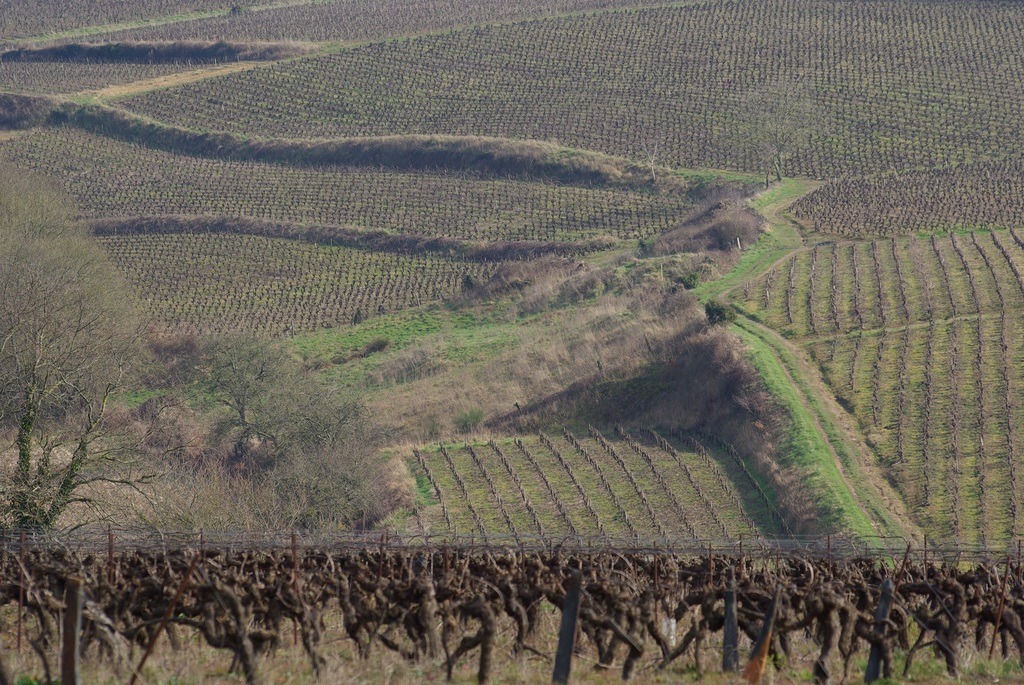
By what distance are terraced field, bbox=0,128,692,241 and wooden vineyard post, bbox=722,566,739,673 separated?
57.0 metres

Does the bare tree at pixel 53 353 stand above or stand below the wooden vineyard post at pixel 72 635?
above

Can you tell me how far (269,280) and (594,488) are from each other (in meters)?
34.9

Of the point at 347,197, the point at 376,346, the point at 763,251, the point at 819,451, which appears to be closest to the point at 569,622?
the point at 819,451

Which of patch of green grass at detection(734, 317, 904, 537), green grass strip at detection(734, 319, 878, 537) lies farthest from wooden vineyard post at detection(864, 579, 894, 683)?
patch of green grass at detection(734, 317, 904, 537)

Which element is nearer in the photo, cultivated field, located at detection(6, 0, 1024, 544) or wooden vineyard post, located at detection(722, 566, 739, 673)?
wooden vineyard post, located at detection(722, 566, 739, 673)

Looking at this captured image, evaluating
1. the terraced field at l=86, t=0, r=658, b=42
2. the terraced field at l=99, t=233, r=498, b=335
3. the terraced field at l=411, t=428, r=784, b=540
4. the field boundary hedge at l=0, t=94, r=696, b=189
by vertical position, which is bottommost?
the terraced field at l=411, t=428, r=784, b=540

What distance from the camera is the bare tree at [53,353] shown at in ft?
92.7

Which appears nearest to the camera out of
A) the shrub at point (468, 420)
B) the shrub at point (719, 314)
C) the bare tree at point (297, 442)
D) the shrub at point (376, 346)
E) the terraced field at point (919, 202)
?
the bare tree at point (297, 442)

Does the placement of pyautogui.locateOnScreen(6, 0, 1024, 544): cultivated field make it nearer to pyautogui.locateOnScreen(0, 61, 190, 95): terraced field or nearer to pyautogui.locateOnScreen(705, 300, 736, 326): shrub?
pyautogui.locateOnScreen(0, 61, 190, 95): terraced field

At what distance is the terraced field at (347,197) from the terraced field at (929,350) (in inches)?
725

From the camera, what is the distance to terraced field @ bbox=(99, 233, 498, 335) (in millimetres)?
63656

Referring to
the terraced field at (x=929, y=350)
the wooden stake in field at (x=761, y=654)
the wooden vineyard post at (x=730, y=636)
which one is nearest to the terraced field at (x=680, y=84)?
the terraced field at (x=929, y=350)

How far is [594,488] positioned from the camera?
38719 millimetres

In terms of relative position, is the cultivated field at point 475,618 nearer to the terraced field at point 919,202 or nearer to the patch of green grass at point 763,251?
the patch of green grass at point 763,251
